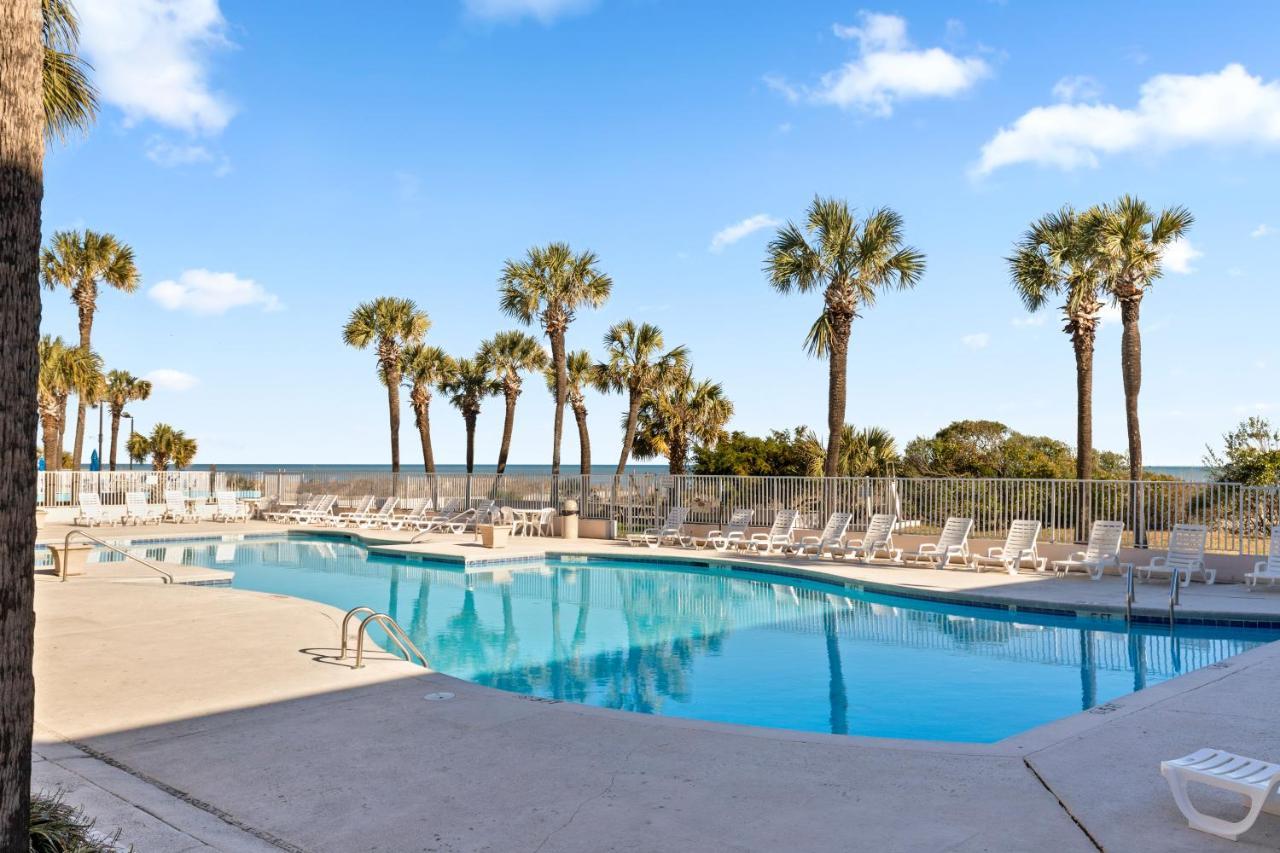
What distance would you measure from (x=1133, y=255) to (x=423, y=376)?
27205mm

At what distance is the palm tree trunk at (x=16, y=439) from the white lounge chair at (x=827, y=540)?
15.4 m

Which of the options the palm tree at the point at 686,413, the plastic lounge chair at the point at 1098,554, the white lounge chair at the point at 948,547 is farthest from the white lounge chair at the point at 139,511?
the plastic lounge chair at the point at 1098,554

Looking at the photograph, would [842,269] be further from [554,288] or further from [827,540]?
[554,288]

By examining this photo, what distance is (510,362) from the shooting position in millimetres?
35281

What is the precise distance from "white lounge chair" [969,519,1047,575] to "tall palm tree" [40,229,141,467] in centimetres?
3169

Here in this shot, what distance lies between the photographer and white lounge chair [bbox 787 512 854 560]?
17.3 meters

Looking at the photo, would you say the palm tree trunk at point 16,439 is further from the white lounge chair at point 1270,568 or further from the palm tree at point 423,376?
the palm tree at point 423,376

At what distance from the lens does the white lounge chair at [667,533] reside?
19.8 metres

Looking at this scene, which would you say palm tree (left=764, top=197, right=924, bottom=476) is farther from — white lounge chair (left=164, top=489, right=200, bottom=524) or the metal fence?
white lounge chair (left=164, top=489, right=200, bottom=524)

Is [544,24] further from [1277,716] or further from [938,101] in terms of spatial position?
[1277,716]

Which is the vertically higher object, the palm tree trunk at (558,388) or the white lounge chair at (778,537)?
the palm tree trunk at (558,388)

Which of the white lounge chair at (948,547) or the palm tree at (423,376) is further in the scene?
the palm tree at (423,376)

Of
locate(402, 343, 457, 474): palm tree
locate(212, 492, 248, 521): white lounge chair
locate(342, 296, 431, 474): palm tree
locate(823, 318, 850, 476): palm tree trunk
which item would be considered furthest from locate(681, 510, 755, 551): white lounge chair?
locate(402, 343, 457, 474): palm tree

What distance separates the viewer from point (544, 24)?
64.3ft
